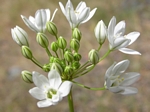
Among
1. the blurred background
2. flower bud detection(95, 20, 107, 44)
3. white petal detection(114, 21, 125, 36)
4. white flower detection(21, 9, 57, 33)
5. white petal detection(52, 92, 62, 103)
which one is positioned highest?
white flower detection(21, 9, 57, 33)

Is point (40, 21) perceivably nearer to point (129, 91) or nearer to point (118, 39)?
point (118, 39)

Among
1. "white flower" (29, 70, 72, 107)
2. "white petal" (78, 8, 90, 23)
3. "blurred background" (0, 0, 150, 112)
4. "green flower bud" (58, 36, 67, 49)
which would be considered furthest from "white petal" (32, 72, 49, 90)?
"blurred background" (0, 0, 150, 112)

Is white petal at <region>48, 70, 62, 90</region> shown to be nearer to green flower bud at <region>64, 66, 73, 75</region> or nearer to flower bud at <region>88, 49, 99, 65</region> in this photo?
green flower bud at <region>64, 66, 73, 75</region>

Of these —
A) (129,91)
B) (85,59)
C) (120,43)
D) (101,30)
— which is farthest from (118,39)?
(85,59)

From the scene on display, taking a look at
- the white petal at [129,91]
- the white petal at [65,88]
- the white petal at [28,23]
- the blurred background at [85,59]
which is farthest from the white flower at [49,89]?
the blurred background at [85,59]

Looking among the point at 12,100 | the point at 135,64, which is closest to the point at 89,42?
the point at 135,64

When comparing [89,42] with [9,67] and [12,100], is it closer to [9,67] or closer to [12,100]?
[9,67]
